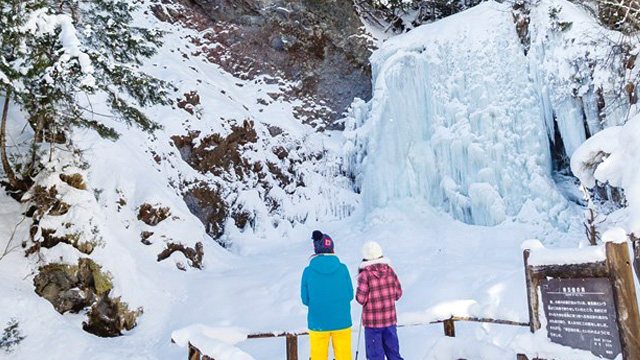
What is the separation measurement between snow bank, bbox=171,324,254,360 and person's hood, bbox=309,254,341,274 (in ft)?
3.08

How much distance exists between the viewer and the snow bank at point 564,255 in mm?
2409

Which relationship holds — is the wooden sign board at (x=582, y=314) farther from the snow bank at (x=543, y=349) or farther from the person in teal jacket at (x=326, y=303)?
the person in teal jacket at (x=326, y=303)

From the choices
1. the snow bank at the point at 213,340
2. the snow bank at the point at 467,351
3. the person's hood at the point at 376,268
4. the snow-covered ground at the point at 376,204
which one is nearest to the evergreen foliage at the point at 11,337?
the snow-covered ground at the point at 376,204

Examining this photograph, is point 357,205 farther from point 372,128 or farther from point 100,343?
point 100,343

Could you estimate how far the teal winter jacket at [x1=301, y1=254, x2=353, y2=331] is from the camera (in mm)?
3734

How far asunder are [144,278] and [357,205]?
7.53m

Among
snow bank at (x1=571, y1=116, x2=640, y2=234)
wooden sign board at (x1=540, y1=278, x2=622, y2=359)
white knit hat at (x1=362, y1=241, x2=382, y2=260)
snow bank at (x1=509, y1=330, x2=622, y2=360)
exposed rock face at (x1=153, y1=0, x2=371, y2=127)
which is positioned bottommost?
snow bank at (x1=509, y1=330, x2=622, y2=360)

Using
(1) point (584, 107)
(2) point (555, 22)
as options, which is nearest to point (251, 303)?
(1) point (584, 107)

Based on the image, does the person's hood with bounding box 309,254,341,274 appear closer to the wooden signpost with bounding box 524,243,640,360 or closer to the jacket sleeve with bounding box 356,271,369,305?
the jacket sleeve with bounding box 356,271,369,305

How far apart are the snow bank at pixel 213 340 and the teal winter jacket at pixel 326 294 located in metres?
0.76

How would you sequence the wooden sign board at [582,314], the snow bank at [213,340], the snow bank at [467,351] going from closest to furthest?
the wooden sign board at [582,314]
the snow bank at [213,340]
the snow bank at [467,351]

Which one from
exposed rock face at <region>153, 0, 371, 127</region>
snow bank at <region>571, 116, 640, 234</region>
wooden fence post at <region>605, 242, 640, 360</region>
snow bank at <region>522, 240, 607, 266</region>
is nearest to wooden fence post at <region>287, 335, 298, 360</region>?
snow bank at <region>522, 240, 607, 266</region>

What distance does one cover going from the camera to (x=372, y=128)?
13.5 metres

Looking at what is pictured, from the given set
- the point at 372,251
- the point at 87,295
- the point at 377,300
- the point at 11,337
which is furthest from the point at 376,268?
the point at 87,295
